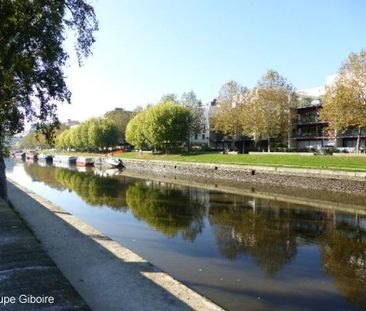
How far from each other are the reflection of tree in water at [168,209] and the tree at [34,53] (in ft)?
28.3

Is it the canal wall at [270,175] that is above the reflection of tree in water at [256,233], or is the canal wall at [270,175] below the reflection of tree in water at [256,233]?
above

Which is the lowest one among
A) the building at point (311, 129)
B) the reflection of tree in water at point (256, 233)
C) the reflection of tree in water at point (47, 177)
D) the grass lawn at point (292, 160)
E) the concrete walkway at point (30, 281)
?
the reflection of tree in water at point (256, 233)

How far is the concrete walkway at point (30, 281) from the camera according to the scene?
7766mm

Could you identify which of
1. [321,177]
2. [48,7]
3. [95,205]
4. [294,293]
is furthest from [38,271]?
[321,177]

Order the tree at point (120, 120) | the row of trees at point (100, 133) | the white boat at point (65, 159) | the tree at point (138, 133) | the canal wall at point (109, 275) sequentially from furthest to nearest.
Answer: the tree at point (120, 120) < the row of trees at point (100, 133) < the white boat at point (65, 159) < the tree at point (138, 133) < the canal wall at point (109, 275)

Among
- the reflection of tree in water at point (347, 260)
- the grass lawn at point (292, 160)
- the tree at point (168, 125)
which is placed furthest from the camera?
the tree at point (168, 125)

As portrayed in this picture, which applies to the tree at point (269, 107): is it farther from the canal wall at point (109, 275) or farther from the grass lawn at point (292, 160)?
the canal wall at point (109, 275)

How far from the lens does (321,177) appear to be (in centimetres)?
4303

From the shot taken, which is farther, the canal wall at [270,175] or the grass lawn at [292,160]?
the grass lawn at [292,160]

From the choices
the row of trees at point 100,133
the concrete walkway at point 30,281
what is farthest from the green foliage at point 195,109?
the concrete walkway at point 30,281

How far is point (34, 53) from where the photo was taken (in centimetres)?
2167

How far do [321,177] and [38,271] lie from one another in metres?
37.3

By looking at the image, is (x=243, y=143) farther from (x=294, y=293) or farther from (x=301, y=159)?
(x=294, y=293)

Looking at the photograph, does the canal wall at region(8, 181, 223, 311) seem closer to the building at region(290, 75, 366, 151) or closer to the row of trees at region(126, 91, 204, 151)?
the building at region(290, 75, 366, 151)
